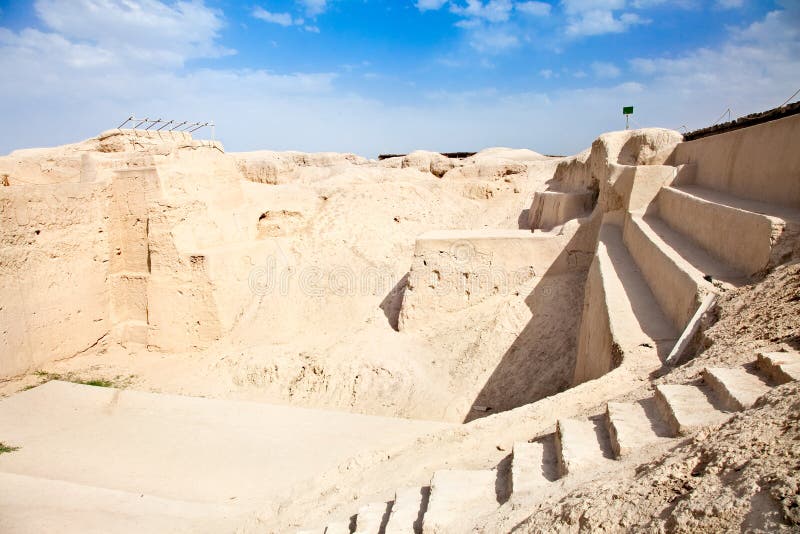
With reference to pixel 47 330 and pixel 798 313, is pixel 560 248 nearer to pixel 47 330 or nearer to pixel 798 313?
pixel 798 313

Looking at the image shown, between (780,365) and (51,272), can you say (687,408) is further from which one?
(51,272)

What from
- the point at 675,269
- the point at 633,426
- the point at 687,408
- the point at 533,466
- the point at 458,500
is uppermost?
the point at 675,269

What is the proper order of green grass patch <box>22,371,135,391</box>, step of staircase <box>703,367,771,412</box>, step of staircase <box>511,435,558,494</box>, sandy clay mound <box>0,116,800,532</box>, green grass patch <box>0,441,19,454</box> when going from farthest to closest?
green grass patch <box>22,371,135,391</box>, green grass patch <box>0,441,19,454</box>, step of staircase <box>511,435,558,494</box>, sandy clay mound <box>0,116,800,532</box>, step of staircase <box>703,367,771,412</box>

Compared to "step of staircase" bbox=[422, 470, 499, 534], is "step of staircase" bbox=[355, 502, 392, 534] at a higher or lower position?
lower

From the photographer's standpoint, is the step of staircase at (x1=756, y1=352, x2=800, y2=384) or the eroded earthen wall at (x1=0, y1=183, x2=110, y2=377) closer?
the step of staircase at (x1=756, y1=352, x2=800, y2=384)

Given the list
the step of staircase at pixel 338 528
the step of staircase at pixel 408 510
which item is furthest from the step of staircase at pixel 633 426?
the step of staircase at pixel 338 528

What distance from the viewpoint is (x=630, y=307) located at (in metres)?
5.50

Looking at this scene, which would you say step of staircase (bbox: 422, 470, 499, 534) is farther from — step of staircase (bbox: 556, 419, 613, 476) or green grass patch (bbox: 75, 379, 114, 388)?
green grass patch (bbox: 75, 379, 114, 388)

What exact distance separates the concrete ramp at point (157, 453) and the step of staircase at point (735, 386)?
A: 2871 mm

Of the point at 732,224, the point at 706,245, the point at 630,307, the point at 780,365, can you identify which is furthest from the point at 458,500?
the point at 706,245

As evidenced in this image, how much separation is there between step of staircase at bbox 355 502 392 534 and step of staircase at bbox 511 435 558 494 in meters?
0.87

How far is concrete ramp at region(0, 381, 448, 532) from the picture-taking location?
474 cm

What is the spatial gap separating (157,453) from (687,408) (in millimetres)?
5433

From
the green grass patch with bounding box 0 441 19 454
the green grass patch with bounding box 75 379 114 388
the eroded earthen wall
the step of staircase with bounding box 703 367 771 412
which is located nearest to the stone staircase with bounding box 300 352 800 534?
the step of staircase with bounding box 703 367 771 412
